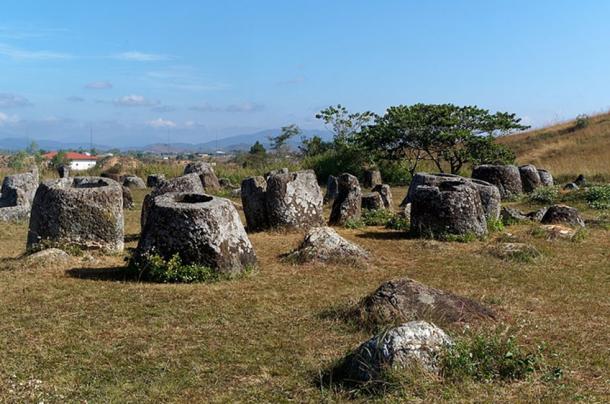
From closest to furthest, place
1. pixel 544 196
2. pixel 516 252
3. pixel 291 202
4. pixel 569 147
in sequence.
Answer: pixel 516 252, pixel 291 202, pixel 544 196, pixel 569 147

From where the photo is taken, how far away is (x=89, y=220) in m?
11.2

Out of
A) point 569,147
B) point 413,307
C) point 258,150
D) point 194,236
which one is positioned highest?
point 258,150

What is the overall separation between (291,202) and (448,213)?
143 inches

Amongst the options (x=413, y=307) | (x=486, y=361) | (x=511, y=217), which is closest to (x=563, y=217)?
(x=511, y=217)

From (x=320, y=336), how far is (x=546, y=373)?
7.80 ft

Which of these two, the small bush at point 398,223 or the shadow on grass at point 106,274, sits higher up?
the small bush at point 398,223

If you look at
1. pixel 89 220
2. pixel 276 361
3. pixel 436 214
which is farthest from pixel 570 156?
pixel 276 361

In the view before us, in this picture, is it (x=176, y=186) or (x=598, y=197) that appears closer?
(x=176, y=186)

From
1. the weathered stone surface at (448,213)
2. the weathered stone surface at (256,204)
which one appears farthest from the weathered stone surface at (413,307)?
the weathered stone surface at (256,204)

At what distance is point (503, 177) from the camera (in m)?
22.5

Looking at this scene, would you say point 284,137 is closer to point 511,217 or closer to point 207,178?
point 207,178

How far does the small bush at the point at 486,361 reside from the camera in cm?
536

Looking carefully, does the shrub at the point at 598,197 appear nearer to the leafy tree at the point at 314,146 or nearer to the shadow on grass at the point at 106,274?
the shadow on grass at the point at 106,274

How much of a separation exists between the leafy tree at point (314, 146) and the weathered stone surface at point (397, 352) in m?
39.4
